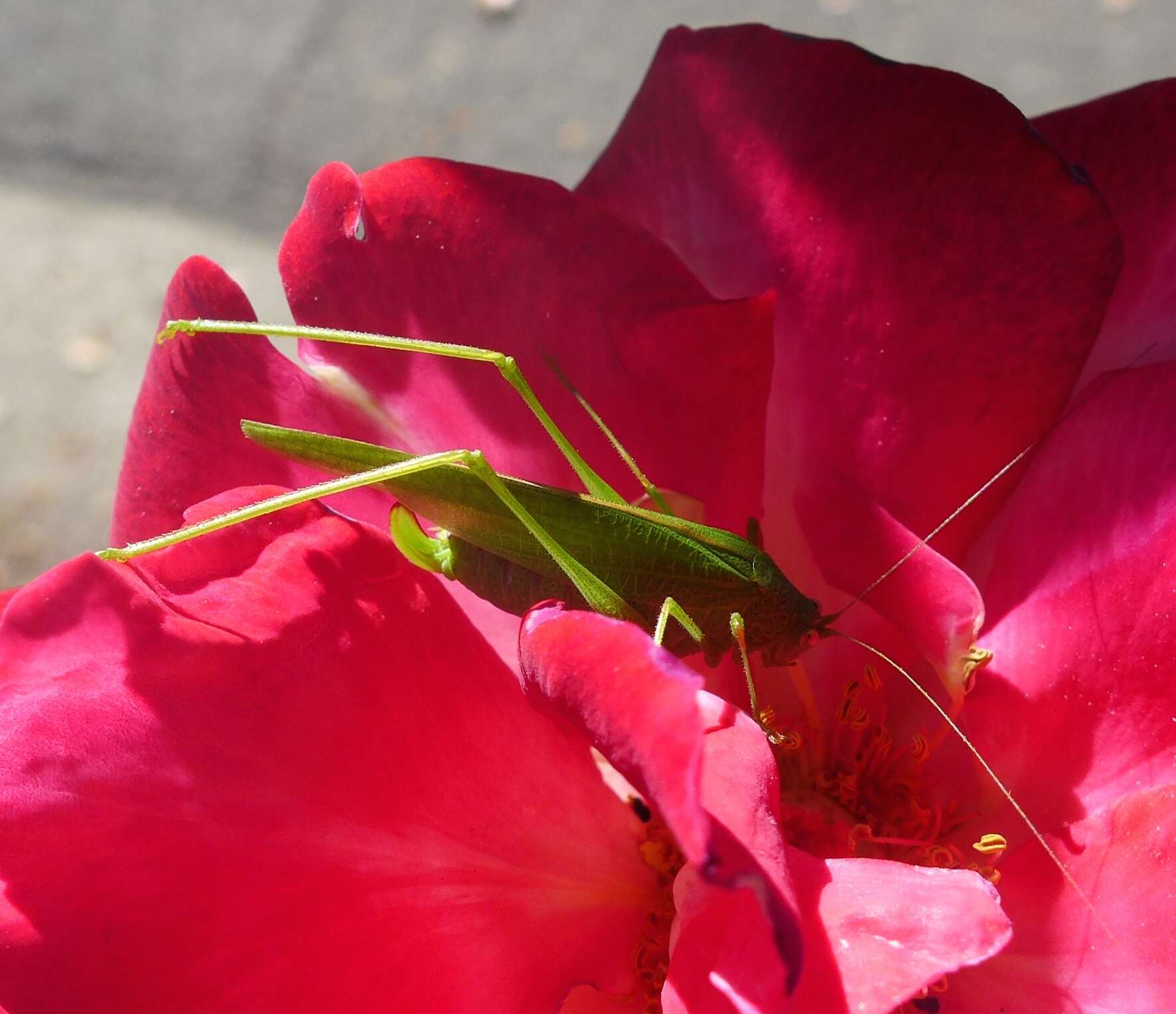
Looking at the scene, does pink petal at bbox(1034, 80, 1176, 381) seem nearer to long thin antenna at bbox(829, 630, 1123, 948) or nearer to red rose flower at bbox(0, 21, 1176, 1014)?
red rose flower at bbox(0, 21, 1176, 1014)

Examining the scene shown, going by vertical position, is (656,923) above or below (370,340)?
below

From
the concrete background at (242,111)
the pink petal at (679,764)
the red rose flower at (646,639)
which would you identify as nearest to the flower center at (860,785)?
the red rose flower at (646,639)

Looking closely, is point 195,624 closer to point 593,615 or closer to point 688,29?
point 593,615

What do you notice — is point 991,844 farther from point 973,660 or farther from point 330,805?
point 330,805

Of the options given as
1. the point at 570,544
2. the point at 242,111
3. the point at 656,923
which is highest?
the point at 242,111

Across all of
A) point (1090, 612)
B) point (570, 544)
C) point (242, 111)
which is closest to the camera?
point (1090, 612)

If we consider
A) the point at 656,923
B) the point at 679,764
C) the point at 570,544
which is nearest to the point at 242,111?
the point at 570,544

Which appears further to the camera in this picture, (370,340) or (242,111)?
(242,111)

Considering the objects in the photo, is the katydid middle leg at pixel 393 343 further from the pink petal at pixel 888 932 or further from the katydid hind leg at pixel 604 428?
the pink petal at pixel 888 932
